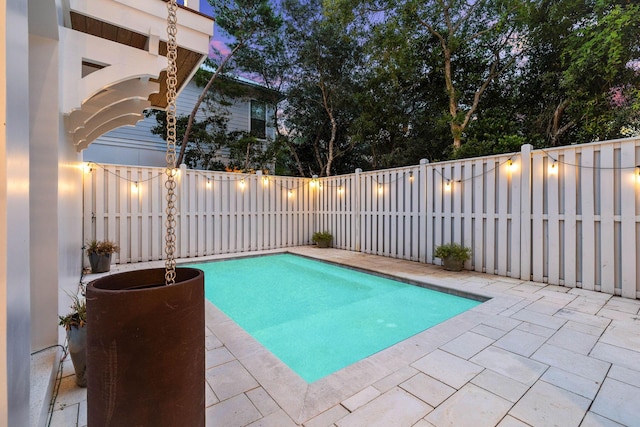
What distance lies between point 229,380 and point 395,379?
1.30m

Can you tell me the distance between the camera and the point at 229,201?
8141 mm

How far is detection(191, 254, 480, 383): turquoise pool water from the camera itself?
3148 mm

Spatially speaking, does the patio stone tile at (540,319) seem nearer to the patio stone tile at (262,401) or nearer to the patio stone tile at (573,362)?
the patio stone tile at (573,362)

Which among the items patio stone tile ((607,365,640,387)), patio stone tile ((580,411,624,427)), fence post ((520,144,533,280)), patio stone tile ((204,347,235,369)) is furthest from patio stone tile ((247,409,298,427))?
fence post ((520,144,533,280))

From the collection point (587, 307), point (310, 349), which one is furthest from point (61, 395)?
point (587, 307)

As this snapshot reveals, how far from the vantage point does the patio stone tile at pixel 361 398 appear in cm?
192

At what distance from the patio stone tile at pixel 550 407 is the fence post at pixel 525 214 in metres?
3.56

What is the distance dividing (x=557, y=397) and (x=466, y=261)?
4.10 metres

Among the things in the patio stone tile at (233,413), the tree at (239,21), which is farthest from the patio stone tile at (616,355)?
the tree at (239,21)

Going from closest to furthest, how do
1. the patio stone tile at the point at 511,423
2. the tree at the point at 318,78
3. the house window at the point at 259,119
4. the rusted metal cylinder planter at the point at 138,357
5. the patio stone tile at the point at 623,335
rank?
the rusted metal cylinder planter at the point at 138,357
the patio stone tile at the point at 511,423
the patio stone tile at the point at 623,335
the tree at the point at 318,78
the house window at the point at 259,119

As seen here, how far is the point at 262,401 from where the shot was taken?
197cm

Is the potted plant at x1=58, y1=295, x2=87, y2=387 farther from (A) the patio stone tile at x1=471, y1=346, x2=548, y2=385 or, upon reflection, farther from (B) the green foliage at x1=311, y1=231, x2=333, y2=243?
(B) the green foliage at x1=311, y1=231, x2=333, y2=243

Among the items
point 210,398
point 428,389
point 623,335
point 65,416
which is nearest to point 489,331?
point 623,335

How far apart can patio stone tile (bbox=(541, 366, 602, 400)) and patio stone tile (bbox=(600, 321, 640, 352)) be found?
3.08 ft
